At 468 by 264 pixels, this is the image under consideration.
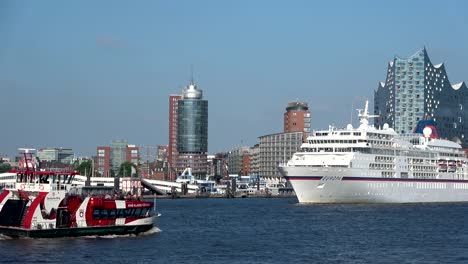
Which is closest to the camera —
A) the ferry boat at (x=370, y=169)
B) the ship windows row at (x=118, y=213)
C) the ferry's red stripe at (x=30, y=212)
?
the ferry's red stripe at (x=30, y=212)

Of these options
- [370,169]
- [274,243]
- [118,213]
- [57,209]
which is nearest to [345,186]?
[370,169]

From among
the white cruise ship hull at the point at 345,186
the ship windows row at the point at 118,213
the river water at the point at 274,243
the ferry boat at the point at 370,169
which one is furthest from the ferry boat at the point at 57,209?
the ferry boat at the point at 370,169

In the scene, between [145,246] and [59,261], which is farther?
[145,246]

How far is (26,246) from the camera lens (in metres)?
59.5

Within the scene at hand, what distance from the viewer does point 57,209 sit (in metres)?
63.4

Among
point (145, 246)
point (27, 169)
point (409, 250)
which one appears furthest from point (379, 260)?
point (27, 169)

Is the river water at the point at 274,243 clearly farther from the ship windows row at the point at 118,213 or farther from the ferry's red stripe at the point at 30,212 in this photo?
the ship windows row at the point at 118,213

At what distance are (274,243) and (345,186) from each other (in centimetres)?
4879

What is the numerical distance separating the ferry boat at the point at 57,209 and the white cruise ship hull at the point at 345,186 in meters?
46.8

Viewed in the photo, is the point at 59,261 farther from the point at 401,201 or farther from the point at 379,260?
the point at 401,201

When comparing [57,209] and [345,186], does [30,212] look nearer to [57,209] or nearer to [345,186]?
[57,209]

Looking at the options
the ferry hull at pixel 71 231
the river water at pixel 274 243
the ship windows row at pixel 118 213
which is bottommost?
the river water at pixel 274 243

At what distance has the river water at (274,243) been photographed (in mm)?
56500

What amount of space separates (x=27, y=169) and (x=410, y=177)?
7447 centimetres
